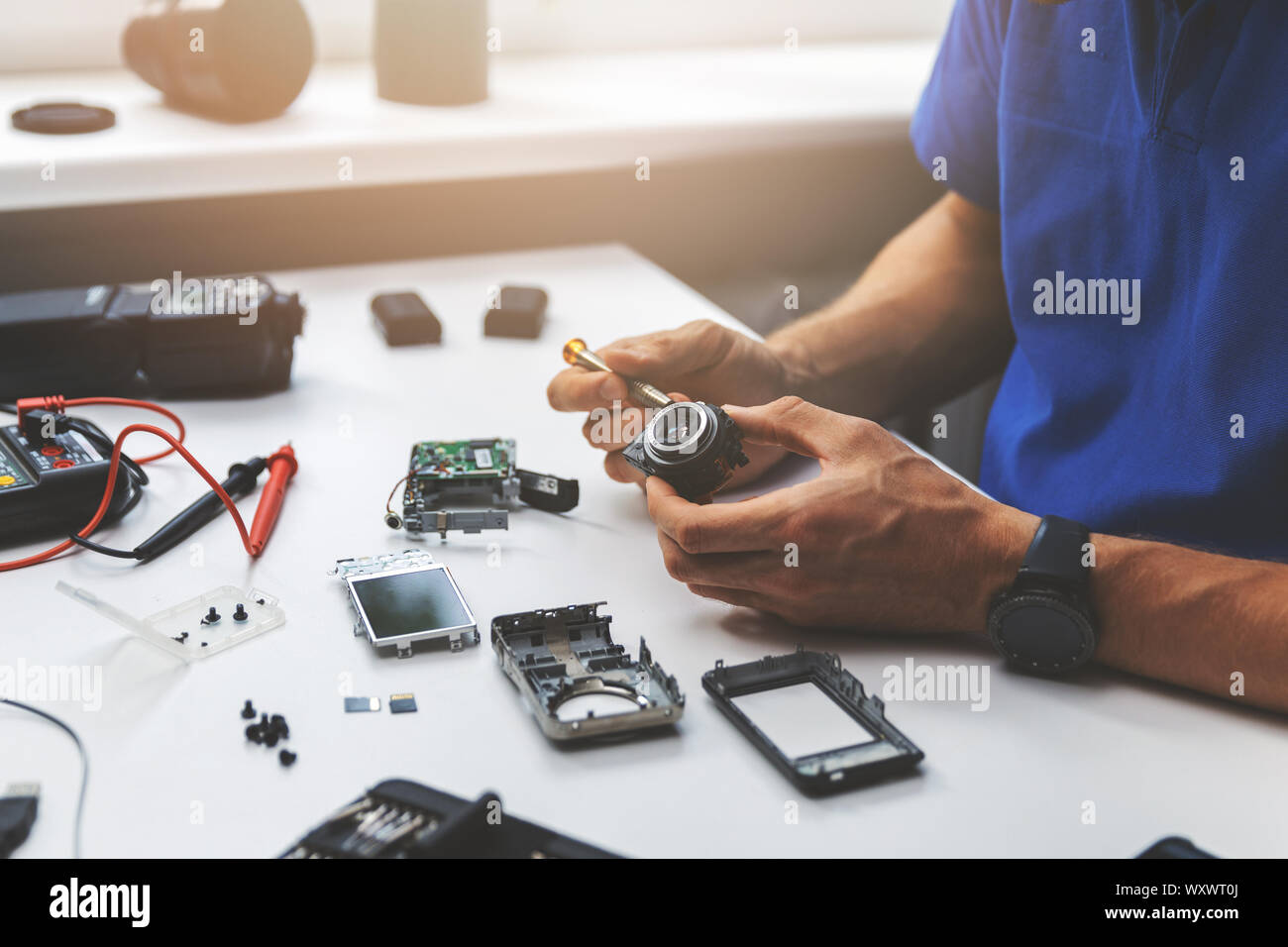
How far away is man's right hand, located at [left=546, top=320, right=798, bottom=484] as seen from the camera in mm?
1074

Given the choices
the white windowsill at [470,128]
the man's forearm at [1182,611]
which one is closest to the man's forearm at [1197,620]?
the man's forearm at [1182,611]

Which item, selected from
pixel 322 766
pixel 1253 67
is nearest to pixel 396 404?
pixel 322 766

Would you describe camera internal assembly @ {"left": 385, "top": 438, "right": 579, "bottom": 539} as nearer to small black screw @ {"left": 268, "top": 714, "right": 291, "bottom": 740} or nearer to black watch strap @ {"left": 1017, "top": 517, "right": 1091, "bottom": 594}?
small black screw @ {"left": 268, "top": 714, "right": 291, "bottom": 740}

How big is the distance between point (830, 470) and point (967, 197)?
68 cm

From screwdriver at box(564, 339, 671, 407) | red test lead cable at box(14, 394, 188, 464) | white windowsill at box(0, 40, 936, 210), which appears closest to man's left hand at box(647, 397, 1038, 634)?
screwdriver at box(564, 339, 671, 407)

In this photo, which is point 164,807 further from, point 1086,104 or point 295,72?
point 295,72

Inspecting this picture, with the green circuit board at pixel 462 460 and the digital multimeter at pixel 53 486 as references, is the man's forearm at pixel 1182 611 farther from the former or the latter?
the digital multimeter at pixel 53 486

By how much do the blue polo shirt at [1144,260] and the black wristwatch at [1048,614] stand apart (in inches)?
10.5

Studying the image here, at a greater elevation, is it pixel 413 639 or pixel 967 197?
pixel 967 197

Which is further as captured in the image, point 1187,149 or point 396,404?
point 396,404

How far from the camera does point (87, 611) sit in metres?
0.87

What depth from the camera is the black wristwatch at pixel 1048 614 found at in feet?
2.68

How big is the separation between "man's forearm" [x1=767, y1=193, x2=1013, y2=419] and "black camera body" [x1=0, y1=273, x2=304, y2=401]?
0.57 m

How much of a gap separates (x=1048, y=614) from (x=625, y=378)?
1.44 feet
